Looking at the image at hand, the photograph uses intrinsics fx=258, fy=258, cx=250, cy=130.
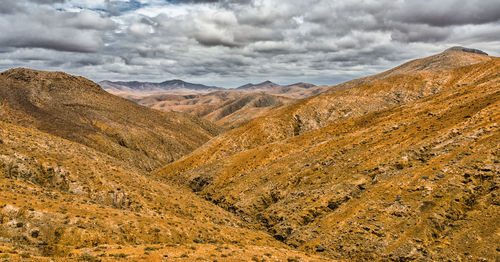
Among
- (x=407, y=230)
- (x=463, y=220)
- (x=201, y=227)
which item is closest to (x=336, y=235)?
(x=407, y=230)

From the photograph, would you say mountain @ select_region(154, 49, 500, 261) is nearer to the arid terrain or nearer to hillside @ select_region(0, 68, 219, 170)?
the arid terrain

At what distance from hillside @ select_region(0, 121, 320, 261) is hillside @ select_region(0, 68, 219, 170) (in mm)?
43079

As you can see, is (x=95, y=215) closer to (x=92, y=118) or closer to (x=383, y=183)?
(x=383, y=183)

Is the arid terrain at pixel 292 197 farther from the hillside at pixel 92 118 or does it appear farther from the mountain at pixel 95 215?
the hillside at pixel 92 118

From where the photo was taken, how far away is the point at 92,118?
357 feet

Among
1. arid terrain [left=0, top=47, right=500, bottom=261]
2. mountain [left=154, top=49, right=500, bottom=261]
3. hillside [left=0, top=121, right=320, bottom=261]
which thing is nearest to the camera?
hillside [left=0, top=121, right=320, bottom=261]

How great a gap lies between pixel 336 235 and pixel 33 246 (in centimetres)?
2805

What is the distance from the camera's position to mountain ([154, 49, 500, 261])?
24.2 meters

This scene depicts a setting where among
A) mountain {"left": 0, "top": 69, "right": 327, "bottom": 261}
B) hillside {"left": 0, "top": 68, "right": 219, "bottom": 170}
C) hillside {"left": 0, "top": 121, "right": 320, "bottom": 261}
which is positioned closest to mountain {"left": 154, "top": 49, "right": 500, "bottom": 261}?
mountain {"left": 0, "top": 69, "right": 327, "bottom": 261}

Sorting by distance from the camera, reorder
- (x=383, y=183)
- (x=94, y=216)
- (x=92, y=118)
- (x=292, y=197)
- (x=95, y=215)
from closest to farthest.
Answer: (x=94, y=216) → (x=95, y=215) → (x=383, y=183) → (x=292, y=197) → (x=92, y=118)

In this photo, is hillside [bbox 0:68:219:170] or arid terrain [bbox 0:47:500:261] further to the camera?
hillside [bbox 0:68:219:170]

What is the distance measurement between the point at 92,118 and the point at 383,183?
113449 mm

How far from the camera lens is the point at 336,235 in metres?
29.2

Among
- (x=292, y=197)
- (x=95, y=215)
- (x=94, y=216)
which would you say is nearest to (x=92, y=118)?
(x=95, y=215)
